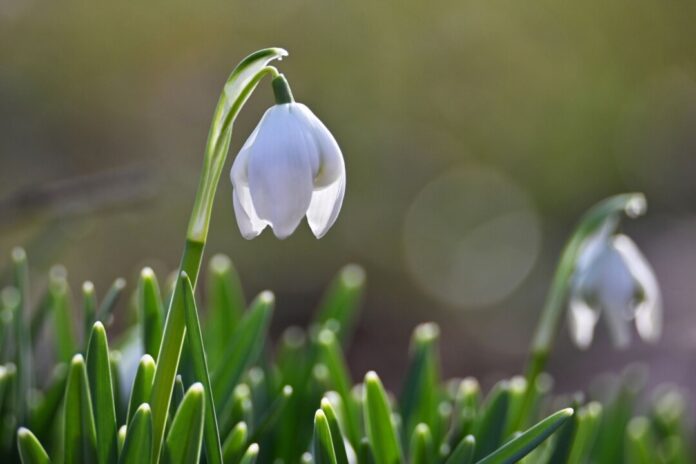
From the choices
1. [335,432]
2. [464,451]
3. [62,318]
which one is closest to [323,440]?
[335,432]

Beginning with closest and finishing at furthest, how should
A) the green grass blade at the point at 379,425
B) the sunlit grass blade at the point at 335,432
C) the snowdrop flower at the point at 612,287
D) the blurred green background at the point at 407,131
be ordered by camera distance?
the sunlit grass blade at the point at 335,432, the green grass blade at the point at 379,425, the snowdrop flower at the point at 612,287, the blurred green background at the point at 407,131

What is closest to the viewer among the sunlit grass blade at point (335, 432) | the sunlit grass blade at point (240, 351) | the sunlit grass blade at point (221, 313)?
the sunlit grass blade at point (335, 432)

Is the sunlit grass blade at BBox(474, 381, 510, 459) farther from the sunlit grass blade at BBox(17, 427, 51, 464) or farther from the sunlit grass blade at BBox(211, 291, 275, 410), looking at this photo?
the sunlit grass blade at BBox(17, 427, 51, 464)

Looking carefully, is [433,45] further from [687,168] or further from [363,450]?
[363,450]

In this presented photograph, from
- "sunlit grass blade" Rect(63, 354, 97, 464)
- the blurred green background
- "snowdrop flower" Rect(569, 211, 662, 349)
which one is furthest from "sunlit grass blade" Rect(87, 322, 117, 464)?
the blurred green background

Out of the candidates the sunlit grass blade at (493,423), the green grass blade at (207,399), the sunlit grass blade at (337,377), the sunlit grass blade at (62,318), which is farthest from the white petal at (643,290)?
the sunlit grass blade at (62,318)

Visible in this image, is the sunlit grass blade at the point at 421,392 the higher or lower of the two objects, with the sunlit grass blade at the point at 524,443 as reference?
lower

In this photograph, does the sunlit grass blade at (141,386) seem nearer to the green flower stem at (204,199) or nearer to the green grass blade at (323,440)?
the green flower stem at (204,199)
